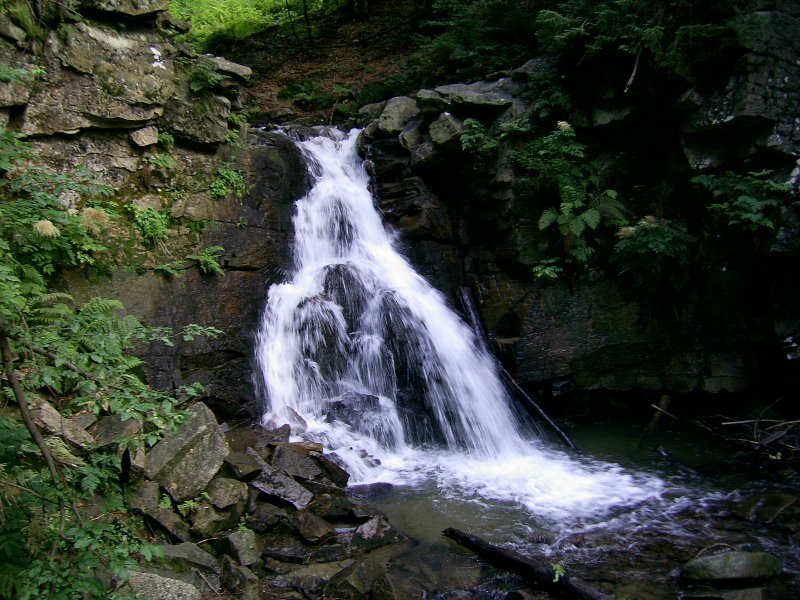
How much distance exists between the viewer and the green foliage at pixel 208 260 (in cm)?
743

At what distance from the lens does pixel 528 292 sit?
8391 mm

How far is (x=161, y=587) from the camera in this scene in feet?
12.2

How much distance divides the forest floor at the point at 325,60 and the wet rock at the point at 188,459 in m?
9.13

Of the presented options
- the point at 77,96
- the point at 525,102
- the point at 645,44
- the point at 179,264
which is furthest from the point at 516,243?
the point at 77,96

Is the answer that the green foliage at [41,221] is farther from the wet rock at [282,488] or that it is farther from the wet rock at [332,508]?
the wet rock at [332,508]

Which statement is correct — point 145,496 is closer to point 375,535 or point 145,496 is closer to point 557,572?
point 375,535

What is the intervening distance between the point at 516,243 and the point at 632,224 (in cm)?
177

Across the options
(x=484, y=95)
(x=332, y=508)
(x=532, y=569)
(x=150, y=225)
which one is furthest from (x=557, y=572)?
(x=484, y=95)

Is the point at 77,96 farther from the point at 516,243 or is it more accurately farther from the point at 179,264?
the point at 516,243

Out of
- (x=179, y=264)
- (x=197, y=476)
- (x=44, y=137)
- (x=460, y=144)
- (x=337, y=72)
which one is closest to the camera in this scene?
(x=197, y=476)

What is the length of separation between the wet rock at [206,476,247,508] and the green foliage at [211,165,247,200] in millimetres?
4501

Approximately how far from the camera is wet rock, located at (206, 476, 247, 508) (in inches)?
198

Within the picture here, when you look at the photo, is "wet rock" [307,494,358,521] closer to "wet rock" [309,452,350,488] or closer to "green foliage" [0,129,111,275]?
"wet rock" [309,452,350,488]

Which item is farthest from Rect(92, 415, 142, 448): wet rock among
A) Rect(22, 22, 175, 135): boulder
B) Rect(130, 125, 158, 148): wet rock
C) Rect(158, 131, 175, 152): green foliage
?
Rect(158, 131, 175, 152): green foliage
